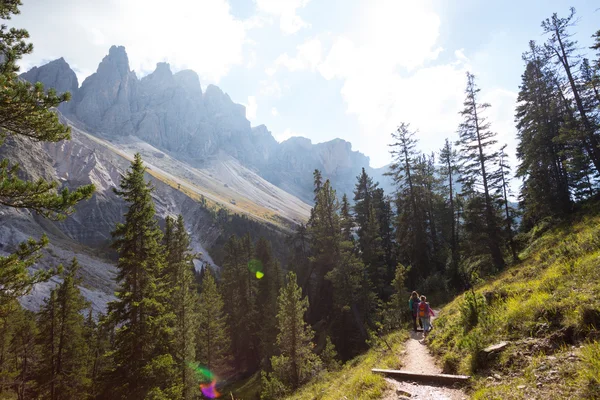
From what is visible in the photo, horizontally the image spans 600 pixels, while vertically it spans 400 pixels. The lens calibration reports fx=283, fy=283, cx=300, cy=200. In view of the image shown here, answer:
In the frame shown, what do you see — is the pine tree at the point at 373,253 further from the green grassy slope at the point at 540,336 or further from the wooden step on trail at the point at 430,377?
the wooden step on trail at the point at 430,377

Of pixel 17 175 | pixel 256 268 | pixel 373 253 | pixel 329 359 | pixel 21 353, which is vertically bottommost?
pixel 21 353

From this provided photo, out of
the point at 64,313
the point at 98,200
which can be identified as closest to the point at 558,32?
the point at 64,313

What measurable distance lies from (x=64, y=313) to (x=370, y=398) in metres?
28.7

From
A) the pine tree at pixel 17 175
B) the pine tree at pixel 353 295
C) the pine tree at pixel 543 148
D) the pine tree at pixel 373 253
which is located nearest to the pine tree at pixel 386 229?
the pine tree at pixel 373 253

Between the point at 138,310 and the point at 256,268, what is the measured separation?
30957mm

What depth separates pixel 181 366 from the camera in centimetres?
2262

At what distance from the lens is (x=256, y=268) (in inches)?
1838

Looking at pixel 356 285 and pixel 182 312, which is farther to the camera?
pixel 356 285

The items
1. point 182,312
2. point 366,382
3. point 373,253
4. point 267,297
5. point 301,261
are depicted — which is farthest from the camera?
point 301,261

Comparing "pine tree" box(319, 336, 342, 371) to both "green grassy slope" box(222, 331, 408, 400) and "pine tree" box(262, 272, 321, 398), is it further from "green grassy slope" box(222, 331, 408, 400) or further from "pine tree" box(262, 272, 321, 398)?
"green grassy slope" box(222, 331, 408, 400)

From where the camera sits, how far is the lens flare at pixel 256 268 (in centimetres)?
4588

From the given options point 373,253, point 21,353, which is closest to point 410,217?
point 373,253

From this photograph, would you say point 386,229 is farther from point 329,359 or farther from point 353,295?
point 329,359

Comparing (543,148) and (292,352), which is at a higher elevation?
(543,148)
